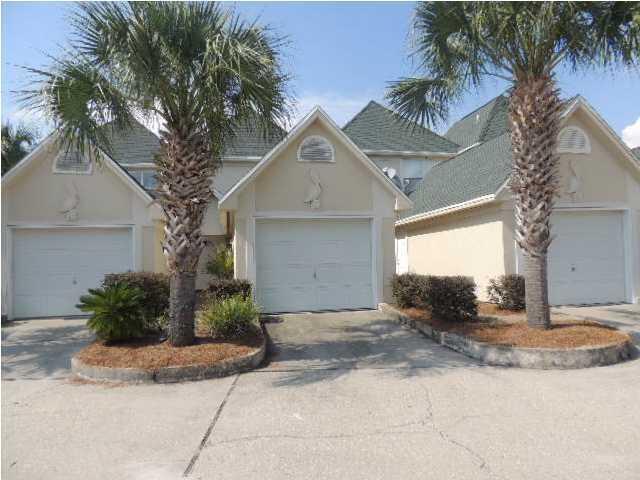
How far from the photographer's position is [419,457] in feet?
13.6

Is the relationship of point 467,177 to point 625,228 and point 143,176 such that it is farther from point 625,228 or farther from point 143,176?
point 143,176

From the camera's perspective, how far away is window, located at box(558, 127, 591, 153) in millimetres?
12828

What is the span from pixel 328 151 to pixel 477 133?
48.5 feet

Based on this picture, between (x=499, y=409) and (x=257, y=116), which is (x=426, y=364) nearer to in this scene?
(x=499, y=409)

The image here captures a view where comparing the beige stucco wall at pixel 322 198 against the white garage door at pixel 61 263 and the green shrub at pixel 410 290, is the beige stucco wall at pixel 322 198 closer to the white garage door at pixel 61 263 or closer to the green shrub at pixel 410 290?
the green shrub at pixel 410 290

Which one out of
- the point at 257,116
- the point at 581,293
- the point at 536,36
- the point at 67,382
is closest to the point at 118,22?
the point at 257,116

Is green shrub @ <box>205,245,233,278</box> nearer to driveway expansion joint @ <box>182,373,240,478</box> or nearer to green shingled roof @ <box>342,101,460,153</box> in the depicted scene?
driveway expansion joint @ <box>182,373,240,478</box>

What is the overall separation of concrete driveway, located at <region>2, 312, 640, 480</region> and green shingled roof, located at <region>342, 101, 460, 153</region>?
17084mm

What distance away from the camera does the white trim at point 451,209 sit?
1226 cm

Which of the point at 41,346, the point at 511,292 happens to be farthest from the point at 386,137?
the point at 41,346

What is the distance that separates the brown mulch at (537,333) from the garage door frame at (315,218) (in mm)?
3221

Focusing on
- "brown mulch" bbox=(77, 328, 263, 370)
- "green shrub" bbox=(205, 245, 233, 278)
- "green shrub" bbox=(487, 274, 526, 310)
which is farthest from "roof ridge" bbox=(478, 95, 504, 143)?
"brown mulch" bbox=(77, 328, 263, 370)

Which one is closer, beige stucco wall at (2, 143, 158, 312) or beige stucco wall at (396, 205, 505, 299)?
beige stucco wall at (2, 143, 158, 312)

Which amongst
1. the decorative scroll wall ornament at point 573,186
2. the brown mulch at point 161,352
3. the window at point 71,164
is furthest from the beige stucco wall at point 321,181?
the decorative scroll wall ornament at point 573,186
